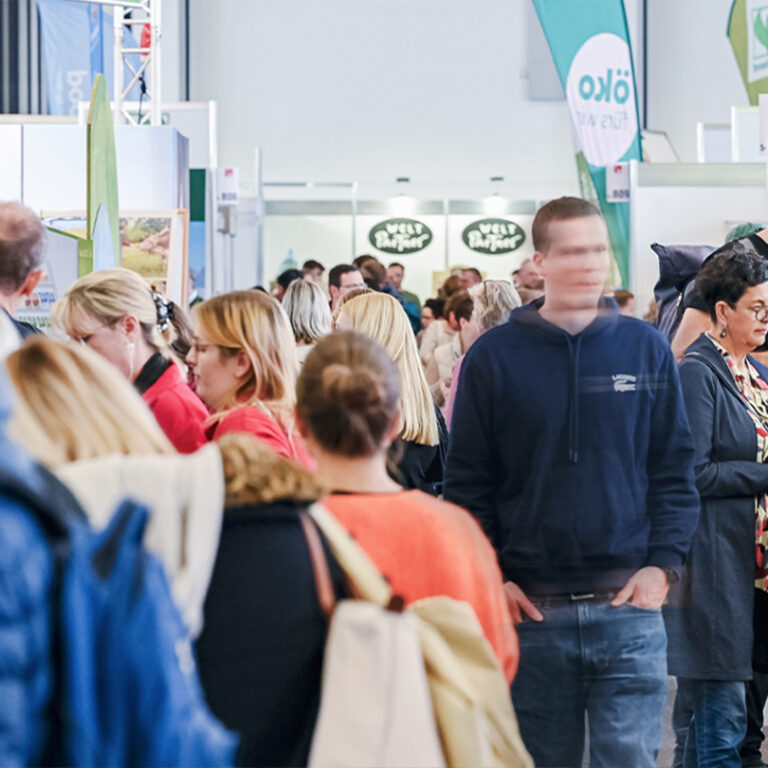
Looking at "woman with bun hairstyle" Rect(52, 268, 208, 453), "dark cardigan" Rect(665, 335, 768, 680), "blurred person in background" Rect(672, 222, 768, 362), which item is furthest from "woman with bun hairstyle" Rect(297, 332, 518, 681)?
"blurred person in background" Rect(672, 222, 768, 362)

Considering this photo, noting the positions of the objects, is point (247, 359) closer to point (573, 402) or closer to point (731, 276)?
point (573, 402)

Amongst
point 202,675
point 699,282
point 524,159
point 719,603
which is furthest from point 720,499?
point 524,159

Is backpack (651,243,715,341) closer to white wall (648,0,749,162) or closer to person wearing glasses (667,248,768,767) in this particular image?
person wearing glasses (667,248,768,767)

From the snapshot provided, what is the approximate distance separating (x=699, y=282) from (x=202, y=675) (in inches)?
88.0

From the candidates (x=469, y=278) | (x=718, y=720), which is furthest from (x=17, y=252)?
(x=469, y=278)

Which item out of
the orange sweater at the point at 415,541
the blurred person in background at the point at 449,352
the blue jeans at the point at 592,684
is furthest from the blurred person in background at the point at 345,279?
the orange sweater at the point at 415,541

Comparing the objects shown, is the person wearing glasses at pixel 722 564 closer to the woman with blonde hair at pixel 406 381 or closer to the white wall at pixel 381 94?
the woman with blonde hair at pixel 406 381

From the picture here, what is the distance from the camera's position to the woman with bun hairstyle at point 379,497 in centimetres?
172

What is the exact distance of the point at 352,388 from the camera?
6.01 feet

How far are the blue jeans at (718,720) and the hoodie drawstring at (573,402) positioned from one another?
105 cm

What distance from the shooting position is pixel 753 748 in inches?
140

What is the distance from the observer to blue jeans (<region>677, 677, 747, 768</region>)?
320cm

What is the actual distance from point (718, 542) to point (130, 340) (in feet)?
5.17

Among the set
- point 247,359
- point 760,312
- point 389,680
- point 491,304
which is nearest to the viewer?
point 389,680
